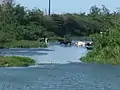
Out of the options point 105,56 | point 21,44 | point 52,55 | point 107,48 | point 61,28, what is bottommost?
point 52,55

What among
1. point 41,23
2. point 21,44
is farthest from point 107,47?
point 41,23

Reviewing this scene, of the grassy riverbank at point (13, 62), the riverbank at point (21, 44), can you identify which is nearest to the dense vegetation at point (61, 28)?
the riverbank at point (21, 44)

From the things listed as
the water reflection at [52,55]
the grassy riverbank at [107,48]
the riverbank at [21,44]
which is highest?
the grassy riverbank at [107,48]

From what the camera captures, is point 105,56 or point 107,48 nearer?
point 105,56

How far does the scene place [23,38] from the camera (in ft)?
250

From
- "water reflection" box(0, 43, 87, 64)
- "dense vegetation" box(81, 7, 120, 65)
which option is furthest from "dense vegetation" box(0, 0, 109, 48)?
"dense vegetation" box(81, 7, 120, 65)

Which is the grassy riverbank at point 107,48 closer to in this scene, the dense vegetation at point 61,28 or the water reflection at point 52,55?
the dense vegetation at point 61,28

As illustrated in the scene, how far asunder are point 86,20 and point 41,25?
64.5 ft

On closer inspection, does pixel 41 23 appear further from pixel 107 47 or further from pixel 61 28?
pixel 107 47

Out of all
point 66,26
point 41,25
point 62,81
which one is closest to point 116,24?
point 62,81

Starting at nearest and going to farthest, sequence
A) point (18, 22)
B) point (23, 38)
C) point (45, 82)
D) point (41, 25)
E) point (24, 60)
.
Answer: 1. point (45, 82)
2. point (24, 60)
3. point (23, 38)
4. point (18, 22)
5. point (41, 25)

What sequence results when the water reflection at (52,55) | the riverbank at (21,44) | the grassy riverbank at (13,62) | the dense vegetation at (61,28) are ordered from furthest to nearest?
the riverbank at (21,44), the water reflection at (52,55), the dense vegetation at (61,28), the grassy riverbank at (13,62)

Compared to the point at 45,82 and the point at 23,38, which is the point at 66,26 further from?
the point at 45,82

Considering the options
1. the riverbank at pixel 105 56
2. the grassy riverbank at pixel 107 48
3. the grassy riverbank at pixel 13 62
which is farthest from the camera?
the grassy riverbank at pixel 107 48
